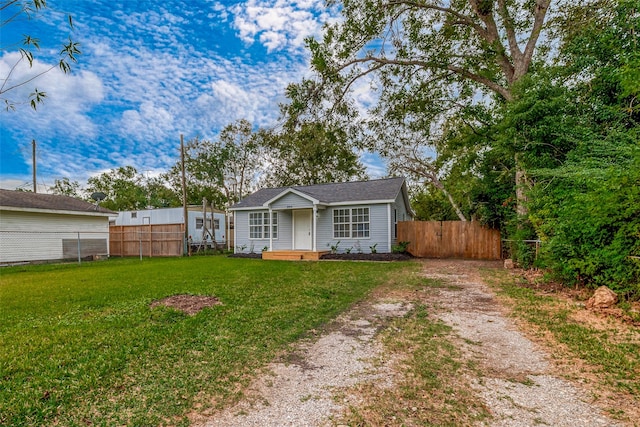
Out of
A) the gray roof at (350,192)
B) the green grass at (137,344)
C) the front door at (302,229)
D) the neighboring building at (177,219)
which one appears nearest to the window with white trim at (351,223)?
the gray roof at (350,192)

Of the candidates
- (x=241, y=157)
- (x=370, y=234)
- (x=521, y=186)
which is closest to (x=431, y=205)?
(x=370, y=234)

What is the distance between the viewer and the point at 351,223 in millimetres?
15109

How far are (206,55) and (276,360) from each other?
11.7 metres

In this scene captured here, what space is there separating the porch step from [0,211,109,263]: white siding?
29.1 ft

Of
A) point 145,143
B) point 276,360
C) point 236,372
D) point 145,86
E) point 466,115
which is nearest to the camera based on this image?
point 236,372

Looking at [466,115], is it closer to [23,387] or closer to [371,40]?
[371,40]

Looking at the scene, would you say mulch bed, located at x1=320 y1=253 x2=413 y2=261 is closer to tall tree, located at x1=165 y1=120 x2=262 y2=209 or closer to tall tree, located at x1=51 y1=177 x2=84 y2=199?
tall tree, located at x1=165 y1=120 x2=262 y2=209

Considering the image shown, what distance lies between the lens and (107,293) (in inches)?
269

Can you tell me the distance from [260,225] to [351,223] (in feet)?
17.1

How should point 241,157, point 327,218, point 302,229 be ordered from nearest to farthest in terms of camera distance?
1. point 327,218
2. point 302,229
3. point 241,157

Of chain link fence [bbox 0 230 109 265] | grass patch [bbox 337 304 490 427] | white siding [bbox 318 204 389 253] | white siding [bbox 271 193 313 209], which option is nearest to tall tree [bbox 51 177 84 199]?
chain link fence [bbox 0 230 109 265]

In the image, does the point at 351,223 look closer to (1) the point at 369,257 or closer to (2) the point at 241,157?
(1) the point at 369,257

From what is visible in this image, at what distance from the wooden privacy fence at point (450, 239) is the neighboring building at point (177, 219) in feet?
39.1

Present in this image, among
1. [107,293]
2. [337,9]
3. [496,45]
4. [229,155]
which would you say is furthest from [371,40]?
[229,155]
